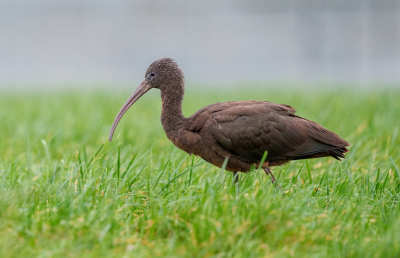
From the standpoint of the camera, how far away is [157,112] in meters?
9.78

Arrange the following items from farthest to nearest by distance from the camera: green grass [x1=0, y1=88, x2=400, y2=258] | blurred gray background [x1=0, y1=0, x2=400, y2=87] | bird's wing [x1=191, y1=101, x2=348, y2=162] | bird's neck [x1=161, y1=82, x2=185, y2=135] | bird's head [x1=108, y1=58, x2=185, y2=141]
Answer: blurred gray background [x1=0, y1=0, x2=400, y2=87] < bird's head [x1=108, y1=58, x2=185, y2=141] < bird's neck [x1=161, y1=82, x2=185, y2=135] < bird's wing [x1=191, y1=101, x2=348, y2=162] < green grass [x1=0, y1=88, x2=400, y2=258]

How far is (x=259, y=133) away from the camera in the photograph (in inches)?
177

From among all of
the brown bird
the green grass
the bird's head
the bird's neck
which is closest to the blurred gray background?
the bird's head

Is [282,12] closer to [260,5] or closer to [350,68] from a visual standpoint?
[260,5]

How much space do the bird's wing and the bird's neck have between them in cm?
24

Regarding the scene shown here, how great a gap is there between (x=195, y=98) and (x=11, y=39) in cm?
1396

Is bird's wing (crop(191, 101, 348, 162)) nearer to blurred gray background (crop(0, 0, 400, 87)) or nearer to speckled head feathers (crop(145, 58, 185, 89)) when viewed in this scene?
speckled head feathers (crop(145, 58, 185, 89))

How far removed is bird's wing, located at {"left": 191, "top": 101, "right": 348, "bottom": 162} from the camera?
4.43m

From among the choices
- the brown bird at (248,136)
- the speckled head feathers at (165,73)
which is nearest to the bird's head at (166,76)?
the speckled head feathers at (165,73)

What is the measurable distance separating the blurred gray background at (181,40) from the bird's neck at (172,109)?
708 inches

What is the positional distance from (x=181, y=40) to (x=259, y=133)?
19.2 metres

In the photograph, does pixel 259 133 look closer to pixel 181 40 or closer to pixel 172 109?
pixel 172 109

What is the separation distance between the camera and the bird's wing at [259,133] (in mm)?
4434

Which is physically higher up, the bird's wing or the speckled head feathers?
the speckled head feathers
